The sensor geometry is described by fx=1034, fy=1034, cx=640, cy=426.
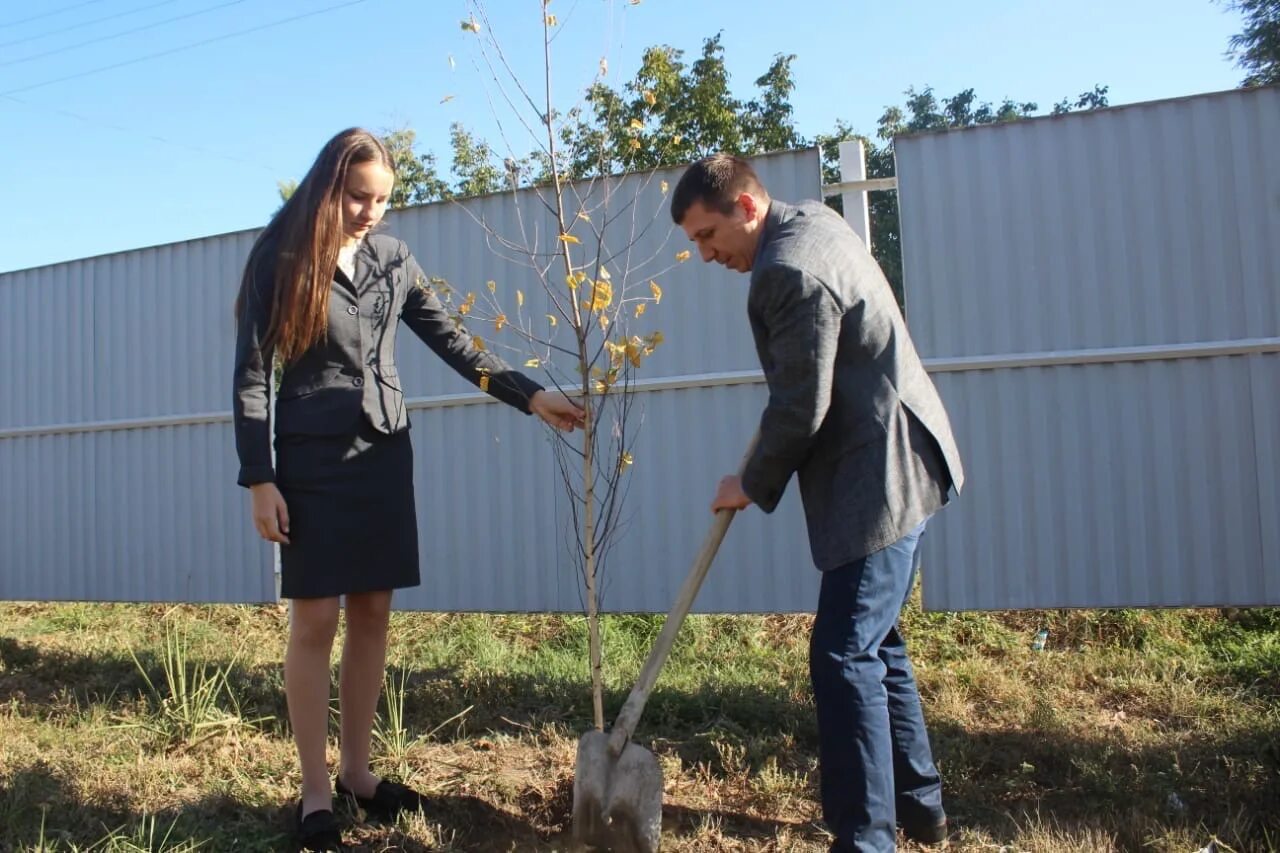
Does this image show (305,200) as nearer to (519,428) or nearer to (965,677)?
(519,428)

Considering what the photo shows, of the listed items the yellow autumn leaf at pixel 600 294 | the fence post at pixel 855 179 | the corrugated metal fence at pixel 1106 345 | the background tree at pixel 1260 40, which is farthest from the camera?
the background tree at pixel 1260 40

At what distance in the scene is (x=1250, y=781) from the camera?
2.86 m

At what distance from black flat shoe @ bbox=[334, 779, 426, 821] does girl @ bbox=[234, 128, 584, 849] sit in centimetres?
21

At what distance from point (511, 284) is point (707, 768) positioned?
2650mm

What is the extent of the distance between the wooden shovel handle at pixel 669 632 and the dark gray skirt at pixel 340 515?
0.68m

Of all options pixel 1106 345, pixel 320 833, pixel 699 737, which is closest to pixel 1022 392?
pixel 1106 345

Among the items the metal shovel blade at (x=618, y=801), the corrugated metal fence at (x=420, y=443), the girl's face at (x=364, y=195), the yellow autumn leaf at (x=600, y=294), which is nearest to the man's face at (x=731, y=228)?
the yellow autumn leaf at (x=600, y=294)

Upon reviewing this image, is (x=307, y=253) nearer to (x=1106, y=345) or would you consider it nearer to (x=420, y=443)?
(x=420, y=443)

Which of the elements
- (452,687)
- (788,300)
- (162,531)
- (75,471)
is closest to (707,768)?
(452,687)

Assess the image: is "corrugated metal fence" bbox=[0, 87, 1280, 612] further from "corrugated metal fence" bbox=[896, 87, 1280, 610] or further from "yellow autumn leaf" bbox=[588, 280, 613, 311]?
"yellow autumn leaf" bbox=[588, 280, 613, 311]

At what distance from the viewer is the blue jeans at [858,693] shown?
2.23 meters

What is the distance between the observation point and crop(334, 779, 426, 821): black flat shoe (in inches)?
110

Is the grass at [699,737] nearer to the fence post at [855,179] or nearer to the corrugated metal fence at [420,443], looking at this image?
the corrugated metal fence at [420,443]

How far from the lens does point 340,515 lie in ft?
8.49
